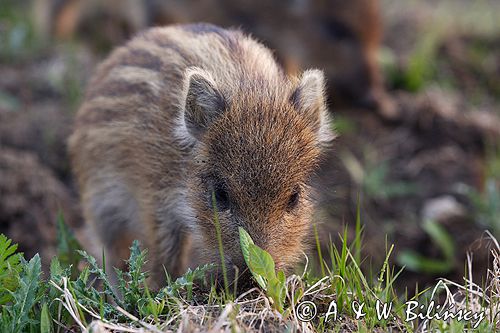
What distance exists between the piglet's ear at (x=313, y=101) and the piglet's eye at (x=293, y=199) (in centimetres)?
38

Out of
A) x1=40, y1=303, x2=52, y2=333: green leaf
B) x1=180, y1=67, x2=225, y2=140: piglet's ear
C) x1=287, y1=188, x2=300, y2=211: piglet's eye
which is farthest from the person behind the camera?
x1=180, y1=67, x2=225, y2=140: piglet's ear

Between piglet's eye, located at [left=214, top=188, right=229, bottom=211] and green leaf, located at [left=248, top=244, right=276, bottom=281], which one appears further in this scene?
piglet's eye, located at [left=214, top=188, right=229, bottom=211]

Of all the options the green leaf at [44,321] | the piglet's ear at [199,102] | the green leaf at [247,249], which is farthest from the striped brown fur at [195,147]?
the green leaf at [44,321]

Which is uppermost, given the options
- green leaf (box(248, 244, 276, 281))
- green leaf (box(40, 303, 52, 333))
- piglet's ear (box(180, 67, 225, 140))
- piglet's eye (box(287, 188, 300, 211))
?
piglet's ear (box(180, 67, 225, 140))

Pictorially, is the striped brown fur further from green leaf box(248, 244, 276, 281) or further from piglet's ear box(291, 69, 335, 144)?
green leaf box(248, 244, 276, 281)

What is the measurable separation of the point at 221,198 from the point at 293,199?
0.31 m

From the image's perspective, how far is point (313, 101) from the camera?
11.5 feet

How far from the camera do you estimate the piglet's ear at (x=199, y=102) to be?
3334mm

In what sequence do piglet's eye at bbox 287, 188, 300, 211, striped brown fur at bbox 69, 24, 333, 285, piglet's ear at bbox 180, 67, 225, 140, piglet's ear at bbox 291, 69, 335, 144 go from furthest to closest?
piglet's ear at bbox 291, 69, 335, 144
piglet's ear at bbox 180, 67, 225, 140
piglet's eye at bbox 287, 188, 300, 211
striped brown fur at bbox 69, 24, 333, 285

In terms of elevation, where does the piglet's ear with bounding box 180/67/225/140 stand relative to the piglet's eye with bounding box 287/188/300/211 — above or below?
above

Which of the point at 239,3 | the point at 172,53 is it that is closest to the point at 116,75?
the point at 172,53

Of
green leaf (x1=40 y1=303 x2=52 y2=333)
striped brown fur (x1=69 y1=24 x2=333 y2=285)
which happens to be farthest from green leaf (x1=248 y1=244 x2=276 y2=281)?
green leaf (x1=40 y1=303 x2=52 y2=333)

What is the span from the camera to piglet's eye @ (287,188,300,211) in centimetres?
321

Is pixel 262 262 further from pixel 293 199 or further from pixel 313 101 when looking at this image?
pixel 313 101
